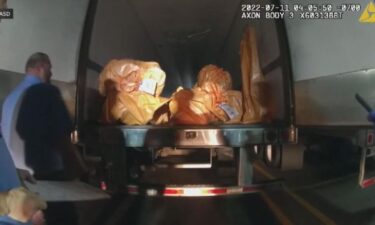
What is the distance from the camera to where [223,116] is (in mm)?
4590

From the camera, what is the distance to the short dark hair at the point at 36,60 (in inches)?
152

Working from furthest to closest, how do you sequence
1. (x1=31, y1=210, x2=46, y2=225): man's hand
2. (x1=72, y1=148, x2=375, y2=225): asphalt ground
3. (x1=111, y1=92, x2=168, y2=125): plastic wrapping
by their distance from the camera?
(x1=72, y1=148, x2=375, y2=225): asphalt ground → (x1=111, y1=92, x2=168, y2=125): plastic wrapping → (x1=31, y1=210, x2=46, y2=225): man's hand

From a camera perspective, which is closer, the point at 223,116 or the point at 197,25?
the point at 223,116

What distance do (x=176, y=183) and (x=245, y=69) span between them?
4.01ft

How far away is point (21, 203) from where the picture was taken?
212 centimetres

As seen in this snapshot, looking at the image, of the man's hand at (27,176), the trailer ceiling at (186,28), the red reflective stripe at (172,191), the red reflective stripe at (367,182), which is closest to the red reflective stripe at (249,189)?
the red reflective stripe at (172,191)

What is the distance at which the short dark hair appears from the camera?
386 centimetres

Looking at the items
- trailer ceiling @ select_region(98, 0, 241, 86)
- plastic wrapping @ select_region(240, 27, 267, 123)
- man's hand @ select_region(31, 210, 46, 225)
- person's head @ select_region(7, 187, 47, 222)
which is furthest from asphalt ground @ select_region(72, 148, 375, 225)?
person's head @ select_region(7, 187, 47, 222)

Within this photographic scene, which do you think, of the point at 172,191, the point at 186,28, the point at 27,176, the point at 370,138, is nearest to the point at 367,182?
the point at 370,138

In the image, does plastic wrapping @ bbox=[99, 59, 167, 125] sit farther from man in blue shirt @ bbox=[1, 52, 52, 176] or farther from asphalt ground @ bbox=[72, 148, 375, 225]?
asphalt ground @ bbox=[72, 148, 375, 225]

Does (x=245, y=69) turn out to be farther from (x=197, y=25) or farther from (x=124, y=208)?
(x=124, y=208)

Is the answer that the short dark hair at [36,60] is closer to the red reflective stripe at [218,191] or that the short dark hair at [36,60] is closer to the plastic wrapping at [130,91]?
the plastic wrapping at [130,91]

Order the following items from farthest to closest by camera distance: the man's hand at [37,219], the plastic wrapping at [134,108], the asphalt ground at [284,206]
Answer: the asphalt ground at [284,206], the plastic wrapping at [134,108], the man's hand at [37,219]

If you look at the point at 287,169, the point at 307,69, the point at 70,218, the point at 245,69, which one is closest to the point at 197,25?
the point at 245,69
